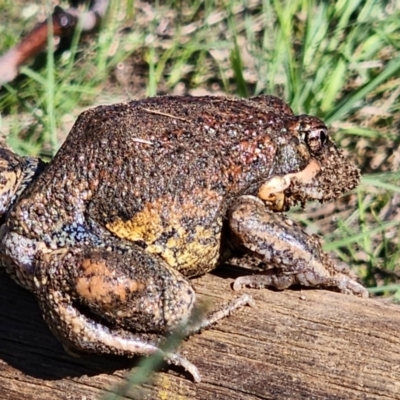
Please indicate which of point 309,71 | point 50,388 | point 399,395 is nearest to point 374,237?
point 309,71

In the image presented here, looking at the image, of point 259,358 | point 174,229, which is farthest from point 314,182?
point 259,358

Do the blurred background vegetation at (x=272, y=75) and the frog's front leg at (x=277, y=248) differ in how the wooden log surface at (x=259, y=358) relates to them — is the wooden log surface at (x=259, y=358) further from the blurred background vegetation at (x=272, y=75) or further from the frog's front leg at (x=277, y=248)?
the blurred background vegetation at (x=272, y=75)

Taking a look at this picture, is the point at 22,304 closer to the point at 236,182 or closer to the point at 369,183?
the point at 236,182

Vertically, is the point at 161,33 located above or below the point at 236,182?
above

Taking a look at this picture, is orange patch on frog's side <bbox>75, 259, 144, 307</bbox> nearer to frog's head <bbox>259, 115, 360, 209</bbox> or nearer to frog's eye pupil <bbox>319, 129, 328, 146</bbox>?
frog's head <bbox>259, 115, 360, 209</bbox>

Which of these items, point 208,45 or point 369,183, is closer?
point 369,183

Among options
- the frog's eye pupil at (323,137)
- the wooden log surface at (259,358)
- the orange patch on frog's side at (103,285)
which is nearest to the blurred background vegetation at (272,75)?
the frog's eye pupil at (323,137)
